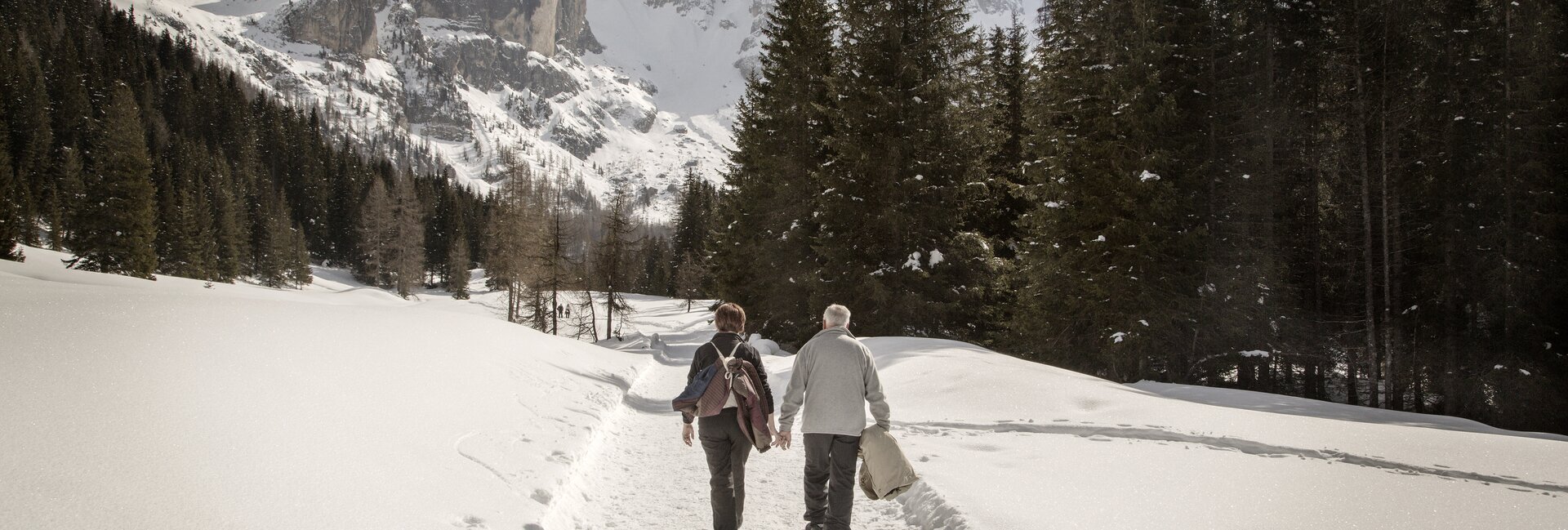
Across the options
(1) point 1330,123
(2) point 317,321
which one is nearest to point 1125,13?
(1) point 1330,123

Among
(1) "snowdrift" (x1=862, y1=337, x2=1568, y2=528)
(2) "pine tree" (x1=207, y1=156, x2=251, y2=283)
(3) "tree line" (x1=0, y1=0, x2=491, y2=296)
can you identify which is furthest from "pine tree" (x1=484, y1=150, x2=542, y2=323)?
(2) "pine tree" (x1=207, y1=156, x2=251, y2=283)

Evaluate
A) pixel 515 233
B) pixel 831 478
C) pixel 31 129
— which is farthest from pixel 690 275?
pixel 831 478

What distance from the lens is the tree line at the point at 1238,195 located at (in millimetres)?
13758

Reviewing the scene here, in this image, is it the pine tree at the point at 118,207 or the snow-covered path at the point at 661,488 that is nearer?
the snow-covered path at the point at 661,488

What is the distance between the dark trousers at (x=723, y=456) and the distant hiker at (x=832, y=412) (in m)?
0.41

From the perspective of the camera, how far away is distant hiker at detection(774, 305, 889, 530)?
5355 millimetres

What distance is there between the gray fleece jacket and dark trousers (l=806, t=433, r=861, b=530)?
0.11 m

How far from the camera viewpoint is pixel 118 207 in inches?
1300

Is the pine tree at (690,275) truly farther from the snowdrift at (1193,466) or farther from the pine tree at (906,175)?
the snowdrift at (1193,466)

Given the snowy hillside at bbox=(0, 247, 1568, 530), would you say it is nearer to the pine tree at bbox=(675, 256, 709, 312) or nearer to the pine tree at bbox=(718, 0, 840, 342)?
the pine tree at bbox=(718, 0, 840, 342)

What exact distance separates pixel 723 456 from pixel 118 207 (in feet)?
137

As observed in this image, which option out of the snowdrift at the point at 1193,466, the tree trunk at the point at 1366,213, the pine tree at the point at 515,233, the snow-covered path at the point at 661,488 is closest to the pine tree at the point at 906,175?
the snowdrift at the point at 1193,466

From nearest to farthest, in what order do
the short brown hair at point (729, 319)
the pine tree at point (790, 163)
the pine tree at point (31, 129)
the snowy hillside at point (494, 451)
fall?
the snowy hillside at point (494, 451), the short brown hair at point (729, 319), the pine tree at point (790, 163), the pine tree at point (31, 129)

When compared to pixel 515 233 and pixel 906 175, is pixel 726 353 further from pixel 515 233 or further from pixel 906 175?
pixel 515 233
